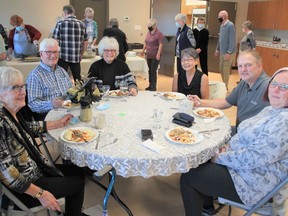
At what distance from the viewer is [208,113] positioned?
2096 mm

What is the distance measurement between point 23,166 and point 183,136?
935 millimetres

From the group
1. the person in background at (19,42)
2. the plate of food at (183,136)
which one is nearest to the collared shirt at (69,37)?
the person in background at (19,42)

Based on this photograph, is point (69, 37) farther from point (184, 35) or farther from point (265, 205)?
point (265, 205)

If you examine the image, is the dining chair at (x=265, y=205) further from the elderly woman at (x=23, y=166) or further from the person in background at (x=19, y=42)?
the person in background at (x=19, y=42)

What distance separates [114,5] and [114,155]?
251 inches

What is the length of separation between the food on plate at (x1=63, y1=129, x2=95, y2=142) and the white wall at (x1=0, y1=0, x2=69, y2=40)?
545 cm

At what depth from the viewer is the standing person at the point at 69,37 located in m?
3.84

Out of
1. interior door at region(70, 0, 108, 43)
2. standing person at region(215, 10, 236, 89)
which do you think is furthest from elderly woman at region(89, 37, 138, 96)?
interior door at region(70, 0, 108, 43)

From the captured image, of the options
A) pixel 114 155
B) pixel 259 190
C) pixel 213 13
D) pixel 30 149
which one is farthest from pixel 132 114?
pixel 213 13

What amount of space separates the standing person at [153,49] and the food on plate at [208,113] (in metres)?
3.51

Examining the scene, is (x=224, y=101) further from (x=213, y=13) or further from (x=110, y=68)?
(x=213, y=13)

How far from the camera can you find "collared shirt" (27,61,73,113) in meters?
2.29

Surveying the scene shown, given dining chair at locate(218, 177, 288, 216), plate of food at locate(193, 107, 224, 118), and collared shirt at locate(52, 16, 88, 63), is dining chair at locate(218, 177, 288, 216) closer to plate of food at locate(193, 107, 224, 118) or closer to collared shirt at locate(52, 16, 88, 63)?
plate of food at locate(193, 107, 224, 118)

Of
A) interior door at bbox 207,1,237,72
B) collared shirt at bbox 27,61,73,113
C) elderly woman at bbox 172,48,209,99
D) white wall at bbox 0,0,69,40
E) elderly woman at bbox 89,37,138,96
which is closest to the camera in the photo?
collared shirt at bbox 27,61,73,113
